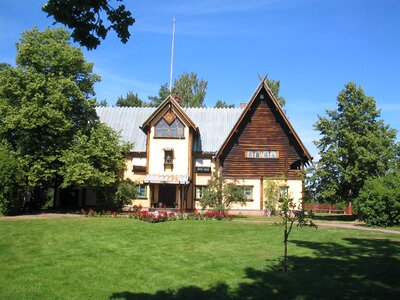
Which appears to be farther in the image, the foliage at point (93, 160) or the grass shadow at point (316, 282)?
the foliage at point (93, 160)

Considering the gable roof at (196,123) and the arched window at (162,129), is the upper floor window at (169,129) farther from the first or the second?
the gable roof at (196,123)

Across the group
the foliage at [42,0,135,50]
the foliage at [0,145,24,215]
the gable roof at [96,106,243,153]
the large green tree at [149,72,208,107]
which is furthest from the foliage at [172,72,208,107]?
the foliage at [42,0,135,50]

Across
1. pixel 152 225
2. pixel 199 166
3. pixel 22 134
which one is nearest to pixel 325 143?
pixel 199 166

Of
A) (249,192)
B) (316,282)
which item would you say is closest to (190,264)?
(316,282)

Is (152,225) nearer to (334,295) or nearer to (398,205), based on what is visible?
(334,295)

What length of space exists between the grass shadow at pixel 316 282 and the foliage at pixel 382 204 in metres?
11.1

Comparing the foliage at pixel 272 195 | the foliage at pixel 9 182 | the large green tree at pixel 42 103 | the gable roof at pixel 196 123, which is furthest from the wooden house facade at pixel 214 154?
the foliage at pixel 9 182

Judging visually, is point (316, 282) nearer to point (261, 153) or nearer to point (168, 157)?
point (168, 157)

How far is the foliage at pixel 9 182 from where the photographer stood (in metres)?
23.1

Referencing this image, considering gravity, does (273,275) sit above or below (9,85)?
below

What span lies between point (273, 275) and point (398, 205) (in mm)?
15501

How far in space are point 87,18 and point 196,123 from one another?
97.2ft

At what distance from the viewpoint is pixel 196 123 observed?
118 feet

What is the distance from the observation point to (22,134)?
26.4 m
